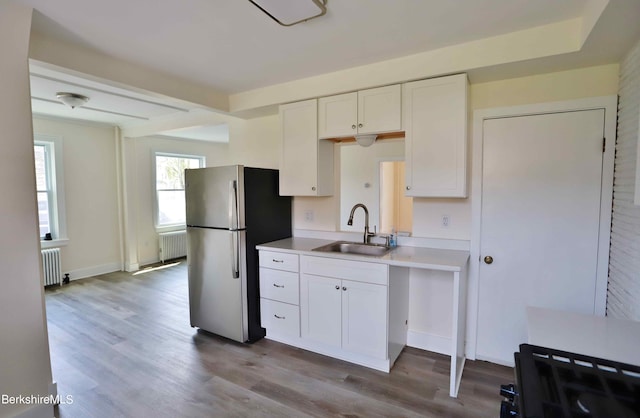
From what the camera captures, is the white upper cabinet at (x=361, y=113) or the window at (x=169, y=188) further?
the window at (x=169, y=188)

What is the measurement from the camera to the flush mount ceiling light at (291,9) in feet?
5.50

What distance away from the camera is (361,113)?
267 centimetres

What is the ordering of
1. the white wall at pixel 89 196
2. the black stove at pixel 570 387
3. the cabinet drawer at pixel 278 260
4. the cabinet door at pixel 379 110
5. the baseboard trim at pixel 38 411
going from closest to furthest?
the black stove at pixel 570 387
the baseboard trim at pixel 38 411
the cabinet door at pixel 379 110
the cabinet drawer at pixel 278 260
the white wall at pixel 89 196

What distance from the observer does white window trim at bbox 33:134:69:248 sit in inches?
180

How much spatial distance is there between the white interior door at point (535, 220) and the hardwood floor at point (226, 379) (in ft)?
1.73

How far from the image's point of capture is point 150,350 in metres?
2.83

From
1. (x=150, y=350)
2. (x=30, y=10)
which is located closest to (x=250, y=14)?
(x=30, y=10)

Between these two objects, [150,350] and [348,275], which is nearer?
[348,275]

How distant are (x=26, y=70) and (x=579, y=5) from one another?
10.3 feet

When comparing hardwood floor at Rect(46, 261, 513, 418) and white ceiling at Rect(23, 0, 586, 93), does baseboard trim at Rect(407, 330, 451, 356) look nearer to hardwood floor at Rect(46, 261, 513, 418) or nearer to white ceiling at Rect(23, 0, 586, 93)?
hardwood floor at Rect(46, 261, 513, 418)

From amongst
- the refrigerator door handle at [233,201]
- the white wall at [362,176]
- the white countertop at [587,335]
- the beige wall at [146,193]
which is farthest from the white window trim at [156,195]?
the white countertop at [587,335]

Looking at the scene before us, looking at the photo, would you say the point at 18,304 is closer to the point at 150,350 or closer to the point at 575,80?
the point at 150,350

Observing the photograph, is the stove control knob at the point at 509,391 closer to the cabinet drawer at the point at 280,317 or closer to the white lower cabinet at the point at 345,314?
the white lower cabinet at the point at 345,314

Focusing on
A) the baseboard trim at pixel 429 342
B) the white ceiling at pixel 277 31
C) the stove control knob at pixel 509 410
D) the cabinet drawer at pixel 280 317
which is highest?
the white ceiling at pixel 277 31
